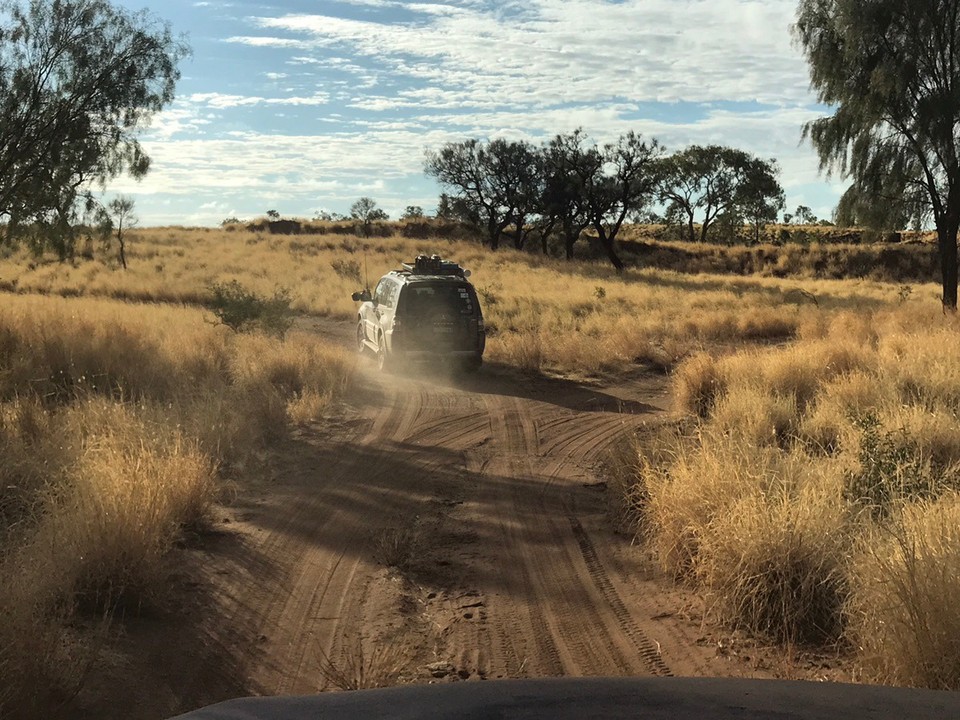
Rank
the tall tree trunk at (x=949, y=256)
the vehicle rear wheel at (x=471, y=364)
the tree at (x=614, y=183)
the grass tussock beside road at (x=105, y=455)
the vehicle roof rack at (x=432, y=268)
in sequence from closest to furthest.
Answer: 1. the grass tussock beside road at (x=105, y=455)
2. the vehicle rear wheel at (x=471, y=364)
3. the vehicle roof rack at (x=432, y=268)
4. the tall tree trunk at (x=949, y=256)
5. the tree at (x=614, y=183)

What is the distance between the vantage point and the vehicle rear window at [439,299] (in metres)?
13.6

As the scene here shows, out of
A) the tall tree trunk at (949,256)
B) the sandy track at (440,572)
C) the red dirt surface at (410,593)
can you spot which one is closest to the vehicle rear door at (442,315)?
the sandy track at (440,572)

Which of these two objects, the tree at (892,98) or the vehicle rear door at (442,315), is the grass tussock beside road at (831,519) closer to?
Answer: the vehicle rear door at (442,315)

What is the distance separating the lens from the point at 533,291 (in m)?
31.2

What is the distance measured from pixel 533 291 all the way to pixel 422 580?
1040 inches

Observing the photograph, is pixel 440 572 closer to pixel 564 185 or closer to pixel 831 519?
pixel 831 519

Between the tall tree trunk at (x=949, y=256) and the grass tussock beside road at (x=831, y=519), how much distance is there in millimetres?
12637

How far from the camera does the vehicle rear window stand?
537 inches

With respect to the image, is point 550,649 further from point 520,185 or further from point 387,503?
point 520,185

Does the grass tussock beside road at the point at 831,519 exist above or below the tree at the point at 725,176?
below

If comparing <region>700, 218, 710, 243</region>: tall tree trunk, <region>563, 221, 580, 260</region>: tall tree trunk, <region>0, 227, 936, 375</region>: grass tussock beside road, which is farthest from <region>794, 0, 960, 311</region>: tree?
<region>700, 218, 710, 243</region>: tall tree trunk

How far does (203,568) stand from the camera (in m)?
5.38

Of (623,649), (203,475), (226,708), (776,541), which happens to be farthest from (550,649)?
(203,475)

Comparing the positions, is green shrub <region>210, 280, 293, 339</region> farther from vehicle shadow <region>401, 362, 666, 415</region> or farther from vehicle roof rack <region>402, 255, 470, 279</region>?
vehicle shadow <region>401, 362, 666, 415</region>
